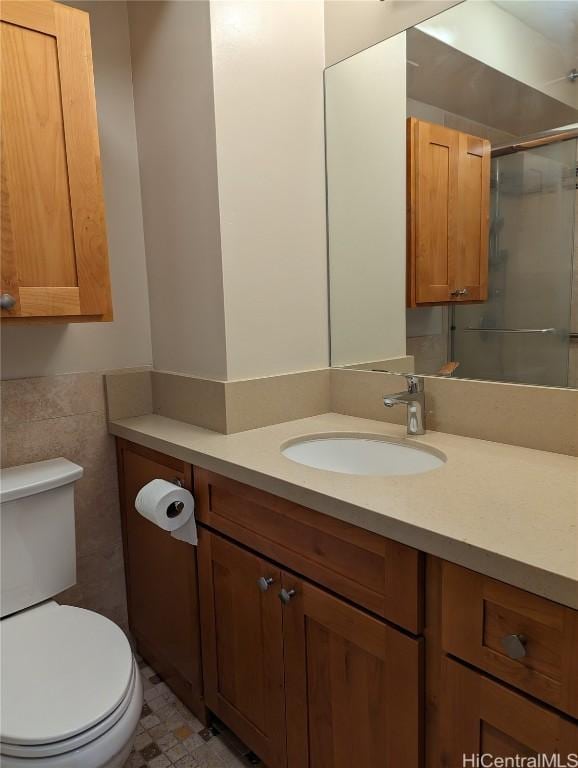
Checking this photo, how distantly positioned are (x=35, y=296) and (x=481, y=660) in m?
1.23

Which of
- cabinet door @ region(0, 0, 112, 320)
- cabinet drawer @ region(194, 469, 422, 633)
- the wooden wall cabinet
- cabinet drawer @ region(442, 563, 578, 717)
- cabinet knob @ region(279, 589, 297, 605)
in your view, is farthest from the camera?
the wooden wall cabinet

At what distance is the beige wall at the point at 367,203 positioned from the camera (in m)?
1.60

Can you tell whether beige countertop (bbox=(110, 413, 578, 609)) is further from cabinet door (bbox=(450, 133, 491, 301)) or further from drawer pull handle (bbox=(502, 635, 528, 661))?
cabinet door (bbox=(450, 133, 491, 301))

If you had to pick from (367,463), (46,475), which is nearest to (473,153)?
(367,463)

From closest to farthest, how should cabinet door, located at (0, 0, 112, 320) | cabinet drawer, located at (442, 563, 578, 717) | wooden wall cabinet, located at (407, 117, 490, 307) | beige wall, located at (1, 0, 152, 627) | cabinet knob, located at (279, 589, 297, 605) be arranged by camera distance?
cabinet drawer, located at (442, 563, 578, 717)
cabinet knob, located at (279, 589, 297, 605)
cabinet door, located at (0, 0, 112, 320)
wooden wall cabinet, located at (407, 117, 490, 307)
beige wall, located at (1, 0, 152, 627)

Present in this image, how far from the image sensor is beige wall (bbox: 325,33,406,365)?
1603mm

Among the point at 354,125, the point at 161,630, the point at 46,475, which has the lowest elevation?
the point at 161,630

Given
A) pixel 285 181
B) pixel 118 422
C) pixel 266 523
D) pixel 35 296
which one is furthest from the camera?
pixel 118 422

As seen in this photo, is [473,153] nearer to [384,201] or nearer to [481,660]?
[384,201]

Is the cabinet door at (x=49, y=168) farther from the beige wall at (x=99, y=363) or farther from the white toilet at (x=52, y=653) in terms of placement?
the white toilet at (x=52, y=653)

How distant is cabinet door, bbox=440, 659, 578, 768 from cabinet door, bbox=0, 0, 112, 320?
46.5 inches

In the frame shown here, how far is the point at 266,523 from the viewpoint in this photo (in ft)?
3.93

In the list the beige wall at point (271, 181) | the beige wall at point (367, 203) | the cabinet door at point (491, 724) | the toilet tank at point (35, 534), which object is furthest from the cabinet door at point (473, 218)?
the toilet tank at point (35, 534)

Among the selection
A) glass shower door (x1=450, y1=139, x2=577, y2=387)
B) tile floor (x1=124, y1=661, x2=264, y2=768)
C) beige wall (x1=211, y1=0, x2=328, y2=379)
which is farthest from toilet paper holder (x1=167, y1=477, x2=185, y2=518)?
glass shower door (x1=450, y1=139, x2=577, y2=387)
